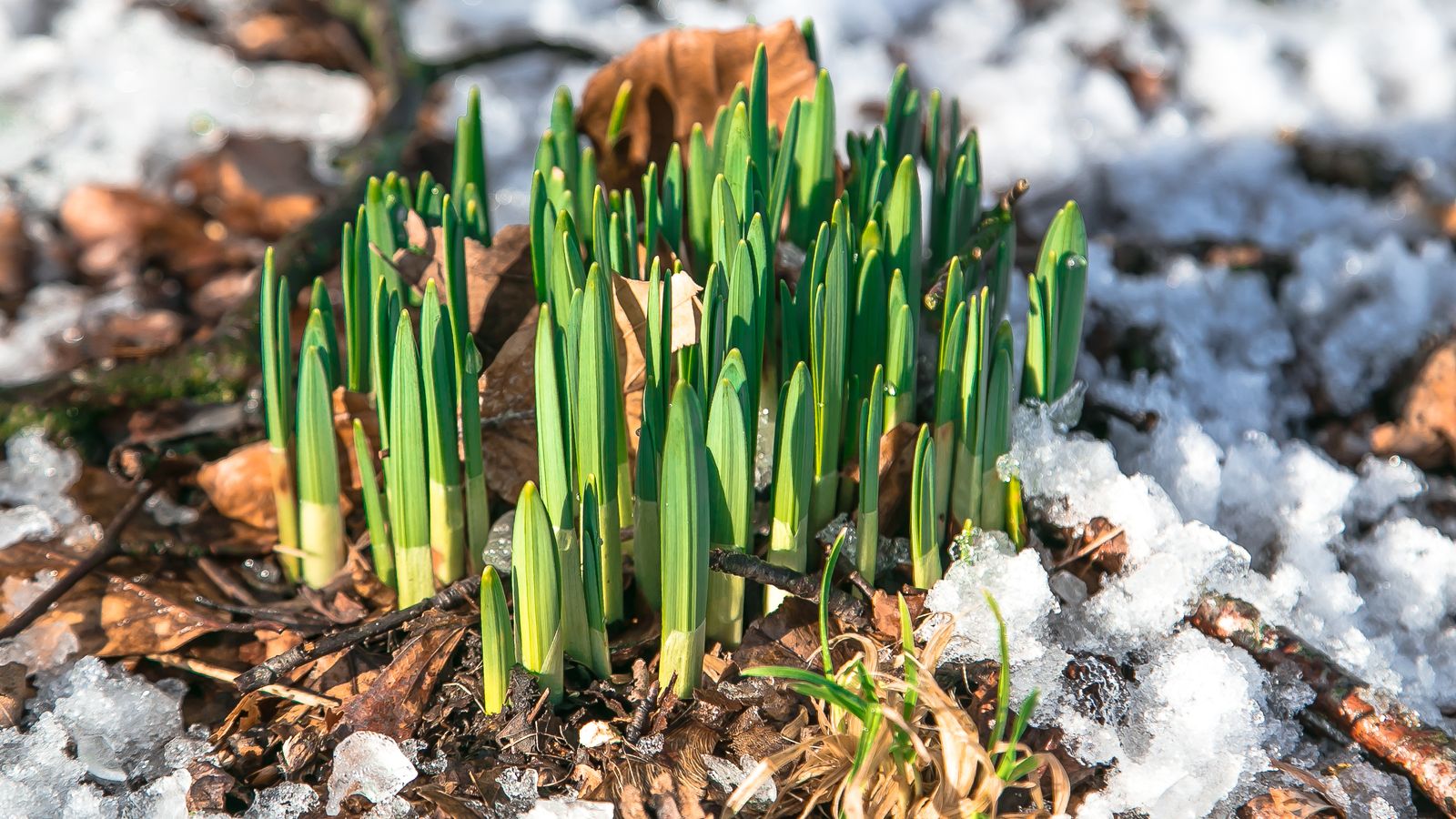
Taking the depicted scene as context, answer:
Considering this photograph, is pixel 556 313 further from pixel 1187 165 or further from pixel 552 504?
pixel 1187 165

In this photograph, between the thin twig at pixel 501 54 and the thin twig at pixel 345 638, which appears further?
the thin twig at pixel 501 54

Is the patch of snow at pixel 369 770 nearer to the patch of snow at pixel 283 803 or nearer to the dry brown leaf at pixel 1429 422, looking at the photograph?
the patch of snow at pixel 283 803

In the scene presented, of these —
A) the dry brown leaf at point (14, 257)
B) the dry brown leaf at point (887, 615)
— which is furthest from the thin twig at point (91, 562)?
the dry brown leaf at point (887, 615)

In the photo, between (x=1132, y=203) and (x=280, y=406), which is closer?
(x=280, y=406)

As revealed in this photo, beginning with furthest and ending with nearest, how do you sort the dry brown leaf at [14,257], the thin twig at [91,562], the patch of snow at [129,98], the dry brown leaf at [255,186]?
the patch of snow at [129,98] < the dry brown leaf at [255,186] < the dry brown leaf at [14,257] < the thin twig at [91,562]

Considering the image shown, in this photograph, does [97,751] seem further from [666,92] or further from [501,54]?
[501,54]

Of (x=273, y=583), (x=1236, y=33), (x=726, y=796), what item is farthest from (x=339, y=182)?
(x=1236, y=33)

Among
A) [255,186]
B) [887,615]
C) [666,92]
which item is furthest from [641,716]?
[255,186]
